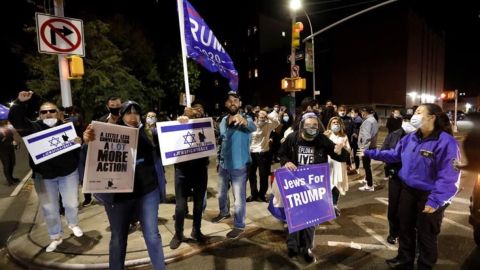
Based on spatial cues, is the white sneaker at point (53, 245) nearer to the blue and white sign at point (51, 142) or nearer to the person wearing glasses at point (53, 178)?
the person wearing glasses at point (53, 178)

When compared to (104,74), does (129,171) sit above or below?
below

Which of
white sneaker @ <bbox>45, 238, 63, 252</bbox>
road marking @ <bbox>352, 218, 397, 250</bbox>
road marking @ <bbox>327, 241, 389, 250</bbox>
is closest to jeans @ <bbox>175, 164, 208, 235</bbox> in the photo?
white sneaker @ <bbox>45, 238, 63, 252</bbox>

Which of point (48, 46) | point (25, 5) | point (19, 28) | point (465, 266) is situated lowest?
point (465, 266)

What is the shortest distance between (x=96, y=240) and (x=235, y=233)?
6.92 feet

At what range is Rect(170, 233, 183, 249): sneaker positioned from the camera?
4855 millimetres

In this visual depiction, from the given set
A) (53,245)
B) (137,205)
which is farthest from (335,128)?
(53,245)

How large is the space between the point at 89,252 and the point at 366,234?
4165mm

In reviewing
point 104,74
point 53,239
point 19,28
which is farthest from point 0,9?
point 53,239

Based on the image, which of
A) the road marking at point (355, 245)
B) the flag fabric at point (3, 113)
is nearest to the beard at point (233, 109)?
the road marking at point (355, 245)

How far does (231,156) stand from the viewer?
5.21m

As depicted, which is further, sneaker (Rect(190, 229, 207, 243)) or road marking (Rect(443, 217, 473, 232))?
road marking (Rect(443, 217, 473, 232))

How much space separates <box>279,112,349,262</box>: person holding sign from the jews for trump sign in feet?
0.36

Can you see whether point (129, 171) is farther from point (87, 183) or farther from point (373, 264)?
point (373, 264)

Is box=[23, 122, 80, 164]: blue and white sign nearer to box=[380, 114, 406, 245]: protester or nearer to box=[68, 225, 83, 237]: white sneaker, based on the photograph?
box=[68, 225, 83, 237]: white sneaker
